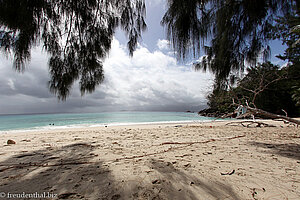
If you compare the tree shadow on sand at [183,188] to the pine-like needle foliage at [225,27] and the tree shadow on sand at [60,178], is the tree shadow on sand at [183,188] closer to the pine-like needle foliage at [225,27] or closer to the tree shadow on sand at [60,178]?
the tree shadow on sand at [60,178]

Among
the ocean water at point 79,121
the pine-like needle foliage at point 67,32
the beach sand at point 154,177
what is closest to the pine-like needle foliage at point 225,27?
the pine-like needle foliage at point 67,32

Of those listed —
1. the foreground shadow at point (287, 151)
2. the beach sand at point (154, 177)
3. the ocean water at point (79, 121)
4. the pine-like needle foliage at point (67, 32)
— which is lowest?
the ocean water at point (79, 121)

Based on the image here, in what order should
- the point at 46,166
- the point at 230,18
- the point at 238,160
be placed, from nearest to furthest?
the point at 46,166 < the point at 238,160 < the point at 230,18

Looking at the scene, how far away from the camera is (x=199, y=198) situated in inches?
36.1

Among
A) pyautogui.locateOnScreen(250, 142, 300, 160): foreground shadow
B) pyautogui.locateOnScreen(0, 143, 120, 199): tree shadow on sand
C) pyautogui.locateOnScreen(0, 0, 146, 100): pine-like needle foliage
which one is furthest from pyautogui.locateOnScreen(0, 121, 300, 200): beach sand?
pyautogui.locateOnScreen(0, 0, 146, 100): pine-like needle foliage

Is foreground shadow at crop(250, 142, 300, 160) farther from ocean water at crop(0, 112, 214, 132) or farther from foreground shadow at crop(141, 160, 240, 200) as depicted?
ocean water at crop(0, 112, 214, 132)

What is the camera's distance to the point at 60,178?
1.19 meters

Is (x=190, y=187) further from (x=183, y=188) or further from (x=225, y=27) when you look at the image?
(x=225, y=27)

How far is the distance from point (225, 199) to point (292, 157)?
1803 mm

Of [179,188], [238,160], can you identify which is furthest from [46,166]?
[238,160]

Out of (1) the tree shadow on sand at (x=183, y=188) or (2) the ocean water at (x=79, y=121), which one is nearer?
(1) the tree shadow on sand at (x=183, y=188)

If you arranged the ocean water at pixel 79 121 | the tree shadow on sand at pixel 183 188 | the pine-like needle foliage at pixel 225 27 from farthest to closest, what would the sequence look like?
1. the ocean water at pixel 79 121
2. the pine-like needle foliage at pixel 225 27
3. the tree shadow on sand at pixel 183 188

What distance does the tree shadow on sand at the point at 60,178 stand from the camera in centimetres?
99

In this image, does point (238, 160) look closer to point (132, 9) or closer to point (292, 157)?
point (292, 157)
